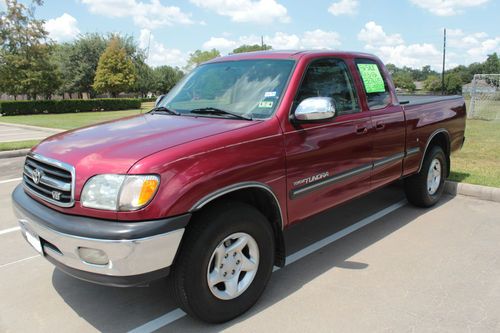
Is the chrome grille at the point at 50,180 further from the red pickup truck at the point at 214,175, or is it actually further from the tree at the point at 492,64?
the tree at the point at 492,64

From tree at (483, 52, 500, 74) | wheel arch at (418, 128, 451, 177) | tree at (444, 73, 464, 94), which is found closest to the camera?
wheel arch at (418, 128, 451, 177)

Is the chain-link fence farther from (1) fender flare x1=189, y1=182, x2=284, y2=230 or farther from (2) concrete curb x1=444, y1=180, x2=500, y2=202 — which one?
(1) fender flare x1=189, y1=182, x2=284, y2=230

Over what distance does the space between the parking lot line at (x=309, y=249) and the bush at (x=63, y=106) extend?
31.9m

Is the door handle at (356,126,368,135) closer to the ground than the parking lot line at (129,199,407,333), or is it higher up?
higher up

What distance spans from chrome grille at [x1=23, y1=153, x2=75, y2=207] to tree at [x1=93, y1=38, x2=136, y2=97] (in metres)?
46.2

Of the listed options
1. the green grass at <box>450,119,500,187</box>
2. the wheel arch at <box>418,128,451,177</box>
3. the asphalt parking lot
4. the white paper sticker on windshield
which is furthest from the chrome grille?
the green grass at <box>450,119,500,187</box>

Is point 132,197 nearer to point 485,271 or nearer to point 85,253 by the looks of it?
point 85,253

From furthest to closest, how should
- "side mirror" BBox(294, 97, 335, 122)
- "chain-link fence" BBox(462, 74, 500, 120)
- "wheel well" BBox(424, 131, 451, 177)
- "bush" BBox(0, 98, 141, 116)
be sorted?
"bush" BBox(0, 98, 141, 116)
"chain-link fence" BBox(462, 74, 500, 120)
"wheel well" BBox(424, 131, 451, 177)
"side mirror" BBox(294, 97, 335, 122)

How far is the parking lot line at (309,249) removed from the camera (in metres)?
3.00

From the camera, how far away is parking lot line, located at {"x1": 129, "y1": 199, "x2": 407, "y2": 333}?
9.84 ft

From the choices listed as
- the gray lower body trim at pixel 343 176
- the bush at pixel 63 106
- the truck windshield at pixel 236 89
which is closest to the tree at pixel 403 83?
the bush at pixel 63 106

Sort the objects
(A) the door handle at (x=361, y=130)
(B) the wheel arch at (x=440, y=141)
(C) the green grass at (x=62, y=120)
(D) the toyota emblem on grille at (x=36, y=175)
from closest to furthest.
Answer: (D) the toyota emblem on grille at (x=36, y=175)
(A) the door handle at (x=361, y=130)
(B) the wheel arch at (x=440, y=141)
(C) the green grass at (x=62, y=120)

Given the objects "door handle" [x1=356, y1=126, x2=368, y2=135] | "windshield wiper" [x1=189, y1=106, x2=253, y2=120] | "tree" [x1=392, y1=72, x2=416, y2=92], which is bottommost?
"door handle" [x1=356, y1=126, x2=368, y2=135]

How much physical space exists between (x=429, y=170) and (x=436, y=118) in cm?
67
